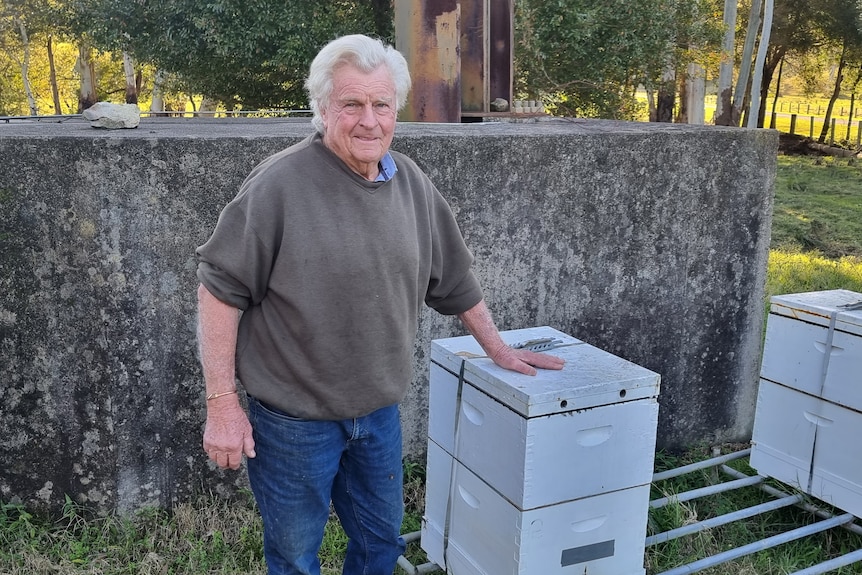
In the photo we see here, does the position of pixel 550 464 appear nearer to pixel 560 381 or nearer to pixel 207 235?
pixel 560 381

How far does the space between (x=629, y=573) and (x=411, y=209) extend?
160 cm

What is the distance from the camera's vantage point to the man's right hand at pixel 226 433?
2453 mm

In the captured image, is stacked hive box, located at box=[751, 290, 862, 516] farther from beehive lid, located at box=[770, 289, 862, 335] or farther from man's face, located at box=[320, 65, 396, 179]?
man's face, located at box=[320, 65, 396, 179]

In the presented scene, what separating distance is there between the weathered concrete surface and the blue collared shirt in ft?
4.18

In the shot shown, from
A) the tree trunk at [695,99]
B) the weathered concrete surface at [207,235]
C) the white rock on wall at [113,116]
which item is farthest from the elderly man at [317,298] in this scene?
the tree trunk at [695,99]

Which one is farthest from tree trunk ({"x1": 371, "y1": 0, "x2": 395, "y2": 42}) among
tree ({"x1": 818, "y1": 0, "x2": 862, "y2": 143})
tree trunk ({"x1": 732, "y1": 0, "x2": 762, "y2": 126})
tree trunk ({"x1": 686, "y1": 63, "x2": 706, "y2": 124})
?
tree ({"x1": 818, "y1": 0, "x2": 862, "y2": 143})

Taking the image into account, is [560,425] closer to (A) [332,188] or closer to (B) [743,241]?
(A) [332,188]

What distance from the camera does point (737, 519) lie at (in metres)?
4.10

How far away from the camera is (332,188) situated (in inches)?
95.8

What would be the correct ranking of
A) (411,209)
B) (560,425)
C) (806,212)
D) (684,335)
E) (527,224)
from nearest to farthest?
(411,209) → (560,425) → (527,224) → (684,335) → (806,212)

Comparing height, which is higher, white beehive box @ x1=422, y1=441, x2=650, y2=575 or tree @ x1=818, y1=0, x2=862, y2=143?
tree @ x1=818, y1=0, x2=862, y2=143

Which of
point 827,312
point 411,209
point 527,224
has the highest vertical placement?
point 411,209

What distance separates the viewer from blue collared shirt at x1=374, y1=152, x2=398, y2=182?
2557 millimetres

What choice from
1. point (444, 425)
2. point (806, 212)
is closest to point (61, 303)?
point (444, 425)
